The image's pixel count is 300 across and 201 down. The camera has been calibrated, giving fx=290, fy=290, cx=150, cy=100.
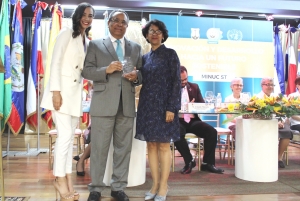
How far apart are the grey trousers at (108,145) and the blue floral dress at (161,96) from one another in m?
0.15

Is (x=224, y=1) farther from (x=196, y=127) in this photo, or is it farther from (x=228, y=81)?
(x=196, y=127)

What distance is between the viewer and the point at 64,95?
6.91ft

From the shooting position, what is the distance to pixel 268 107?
8.95ft

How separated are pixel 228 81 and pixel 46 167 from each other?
3629mm

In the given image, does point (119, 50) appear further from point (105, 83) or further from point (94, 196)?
point (94, 196)

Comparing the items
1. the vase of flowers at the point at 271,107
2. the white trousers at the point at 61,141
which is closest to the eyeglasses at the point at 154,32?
the white trousers at the point at 61,141

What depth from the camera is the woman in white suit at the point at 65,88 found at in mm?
2072

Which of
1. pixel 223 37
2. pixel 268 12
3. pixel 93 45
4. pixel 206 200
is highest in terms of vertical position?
pixel 268 12

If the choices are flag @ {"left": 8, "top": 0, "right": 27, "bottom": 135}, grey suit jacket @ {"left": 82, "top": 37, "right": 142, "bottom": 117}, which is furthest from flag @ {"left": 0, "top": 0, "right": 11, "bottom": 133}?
grey suit jacket @ {"left": 82, "top": 37, "right": 142, "bottom": 117}

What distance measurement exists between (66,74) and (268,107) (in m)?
1.85

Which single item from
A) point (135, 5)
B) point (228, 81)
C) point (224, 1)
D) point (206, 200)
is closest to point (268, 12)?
point (224, 1)

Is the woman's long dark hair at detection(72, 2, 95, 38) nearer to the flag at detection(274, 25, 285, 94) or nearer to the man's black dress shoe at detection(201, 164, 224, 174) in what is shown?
the man's black dress shoe at detection(201, 164, 224, 174)

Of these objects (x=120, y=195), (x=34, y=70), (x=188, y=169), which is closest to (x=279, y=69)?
(x=188, y=169)

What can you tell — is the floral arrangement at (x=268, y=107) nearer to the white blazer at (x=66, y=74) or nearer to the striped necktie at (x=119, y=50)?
the striped necktie at (x=119, y=50)
